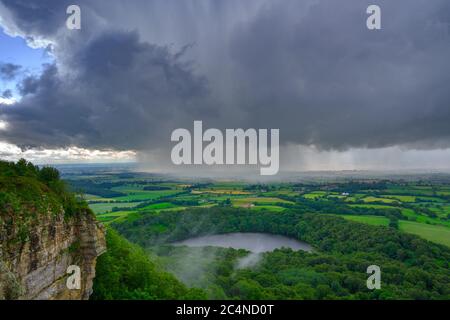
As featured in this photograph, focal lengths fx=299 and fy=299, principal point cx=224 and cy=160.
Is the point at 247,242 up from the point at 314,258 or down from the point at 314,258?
down

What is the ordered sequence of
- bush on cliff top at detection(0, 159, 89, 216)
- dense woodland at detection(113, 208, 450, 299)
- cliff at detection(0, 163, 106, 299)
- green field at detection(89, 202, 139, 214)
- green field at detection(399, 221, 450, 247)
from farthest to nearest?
1. green field at detection(89, 202, 139, 214)
2. green field at detection(399, 221, 450, 247)
3. dense woodland at detection(113, 208, 450, 299)
4. bush on cliff top at detection(0, 159, 89, 216)
5. cliff at detection(0, 163, 106, 299)

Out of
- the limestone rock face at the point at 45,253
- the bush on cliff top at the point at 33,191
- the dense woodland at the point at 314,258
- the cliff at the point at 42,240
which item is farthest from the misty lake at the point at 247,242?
the bush on cliff top at the point at 33,191

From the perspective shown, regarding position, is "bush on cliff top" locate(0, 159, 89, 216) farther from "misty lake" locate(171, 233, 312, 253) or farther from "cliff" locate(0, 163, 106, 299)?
"misty lake" locate(171, 233, 312, 253)

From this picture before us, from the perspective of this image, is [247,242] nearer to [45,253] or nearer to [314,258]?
[314,258]

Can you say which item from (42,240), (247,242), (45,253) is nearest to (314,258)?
(247,242)

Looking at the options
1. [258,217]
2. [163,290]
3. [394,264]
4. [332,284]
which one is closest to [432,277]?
[394,264]

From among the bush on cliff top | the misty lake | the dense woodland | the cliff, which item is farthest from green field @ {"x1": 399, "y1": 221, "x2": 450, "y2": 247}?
the bush on cliff top
